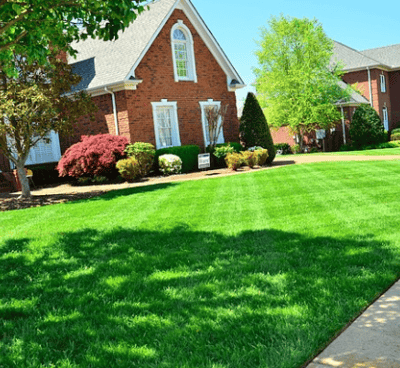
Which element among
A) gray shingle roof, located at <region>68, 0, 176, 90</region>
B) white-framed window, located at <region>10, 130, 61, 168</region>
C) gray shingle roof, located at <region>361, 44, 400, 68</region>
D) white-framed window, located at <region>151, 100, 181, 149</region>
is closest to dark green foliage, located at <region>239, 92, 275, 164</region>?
white-framed window, located at <region>151, 100, 181, 149</region>

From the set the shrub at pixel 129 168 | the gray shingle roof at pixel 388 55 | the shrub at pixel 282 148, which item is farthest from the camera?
the gray shingle roof at pixel 388 55

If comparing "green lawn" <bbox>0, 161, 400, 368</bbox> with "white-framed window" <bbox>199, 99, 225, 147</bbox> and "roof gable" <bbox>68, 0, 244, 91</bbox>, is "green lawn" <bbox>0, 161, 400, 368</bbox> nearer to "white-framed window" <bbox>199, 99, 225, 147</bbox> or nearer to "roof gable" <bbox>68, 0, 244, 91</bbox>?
"roof gable" <bbox>68, 0, 244, 91</bbox>

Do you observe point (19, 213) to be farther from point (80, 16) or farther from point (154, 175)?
point (154, 175)

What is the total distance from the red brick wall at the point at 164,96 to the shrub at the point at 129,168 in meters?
2.18

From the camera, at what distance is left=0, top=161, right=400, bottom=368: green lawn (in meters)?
3.67

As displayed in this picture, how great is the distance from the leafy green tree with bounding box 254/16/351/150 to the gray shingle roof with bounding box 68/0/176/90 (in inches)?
473

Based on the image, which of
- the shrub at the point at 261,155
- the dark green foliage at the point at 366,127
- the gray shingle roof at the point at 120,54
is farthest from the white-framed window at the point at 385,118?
the gray shingle roof at the point at 120,54

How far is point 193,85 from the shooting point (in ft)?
72.4

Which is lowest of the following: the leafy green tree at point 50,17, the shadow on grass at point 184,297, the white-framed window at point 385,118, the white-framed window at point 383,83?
the shadow on grass at point 184,297

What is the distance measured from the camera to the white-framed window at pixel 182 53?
840 inches

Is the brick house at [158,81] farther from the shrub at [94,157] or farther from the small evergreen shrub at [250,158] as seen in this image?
the small evergreen shrub at [250,158]

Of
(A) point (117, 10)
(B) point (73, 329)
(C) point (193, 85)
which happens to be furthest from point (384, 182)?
(C) point (193, 85)

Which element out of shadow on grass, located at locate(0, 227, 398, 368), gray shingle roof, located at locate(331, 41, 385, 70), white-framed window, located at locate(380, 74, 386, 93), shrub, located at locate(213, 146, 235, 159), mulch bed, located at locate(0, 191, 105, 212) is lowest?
shadow on grass, located at locate(0, 227, 398, 368)

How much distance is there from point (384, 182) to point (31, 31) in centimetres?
908
